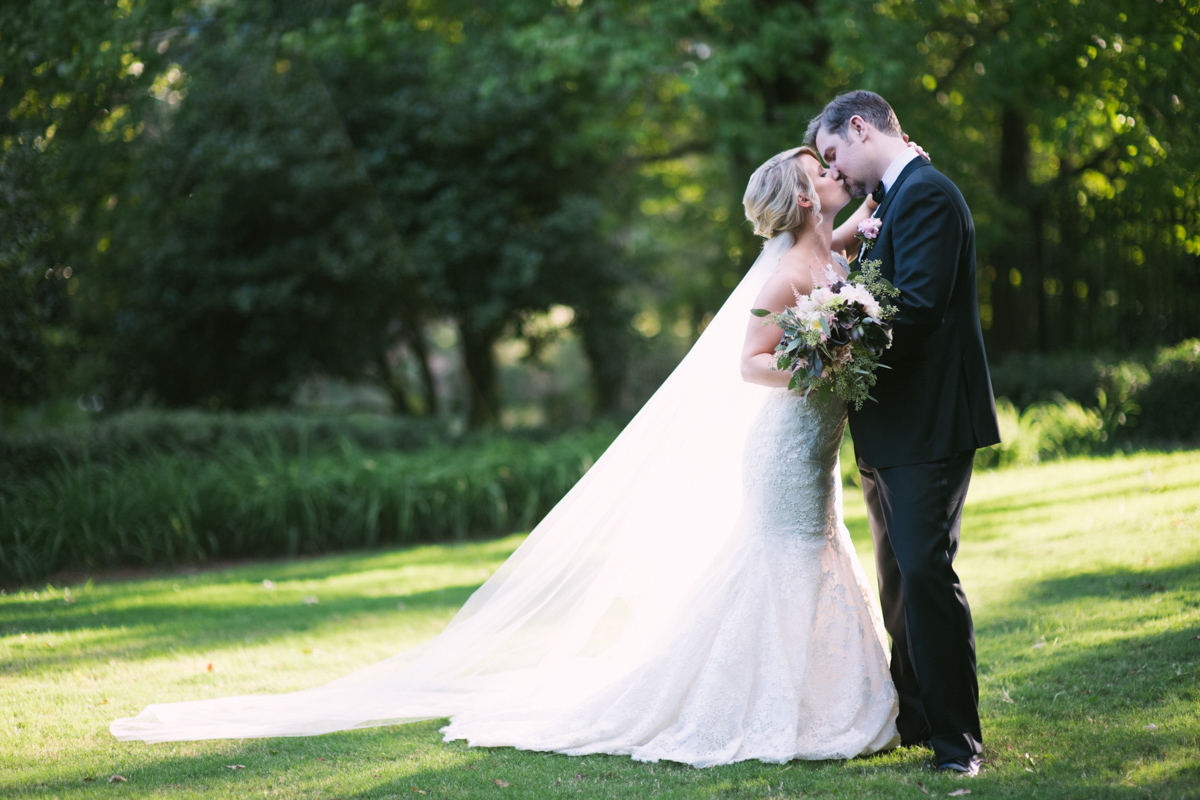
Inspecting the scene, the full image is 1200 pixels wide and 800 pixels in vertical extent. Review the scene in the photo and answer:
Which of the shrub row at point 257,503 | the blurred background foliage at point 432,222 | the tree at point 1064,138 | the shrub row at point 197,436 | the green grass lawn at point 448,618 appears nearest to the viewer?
the green grass lawn at point 448,618

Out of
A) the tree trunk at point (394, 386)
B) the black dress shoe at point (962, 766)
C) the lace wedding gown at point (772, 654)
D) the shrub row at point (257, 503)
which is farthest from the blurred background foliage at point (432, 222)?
the black dress shoe at point (962, 766)

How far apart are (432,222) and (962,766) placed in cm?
1131

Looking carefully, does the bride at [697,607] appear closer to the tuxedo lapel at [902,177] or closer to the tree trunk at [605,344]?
the tuxedo lapel at [902,177]

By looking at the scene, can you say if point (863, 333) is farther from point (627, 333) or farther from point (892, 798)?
point (627, 333)

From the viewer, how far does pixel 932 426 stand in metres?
3.46

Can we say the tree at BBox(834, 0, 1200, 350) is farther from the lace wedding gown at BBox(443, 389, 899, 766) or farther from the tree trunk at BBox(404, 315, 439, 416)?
the tree trunk at BBox(404, 315, 439, 416)

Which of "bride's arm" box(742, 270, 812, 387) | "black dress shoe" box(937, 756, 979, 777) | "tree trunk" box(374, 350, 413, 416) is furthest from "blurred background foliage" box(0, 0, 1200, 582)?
"black dress shoe" box(937, 756, 979, 777)

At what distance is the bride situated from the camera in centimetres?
371

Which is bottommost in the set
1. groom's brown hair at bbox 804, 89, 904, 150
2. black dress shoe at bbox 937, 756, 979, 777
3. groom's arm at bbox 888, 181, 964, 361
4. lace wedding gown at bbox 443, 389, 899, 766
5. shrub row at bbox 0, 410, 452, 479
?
black dress shoe at bbox 937, 756, 979, 777

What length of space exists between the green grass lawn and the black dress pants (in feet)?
0.65

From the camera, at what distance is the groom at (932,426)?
11.2ft

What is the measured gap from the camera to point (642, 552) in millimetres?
4184

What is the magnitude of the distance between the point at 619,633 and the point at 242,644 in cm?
Result: 267

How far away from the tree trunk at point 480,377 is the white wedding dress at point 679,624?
11032mm
